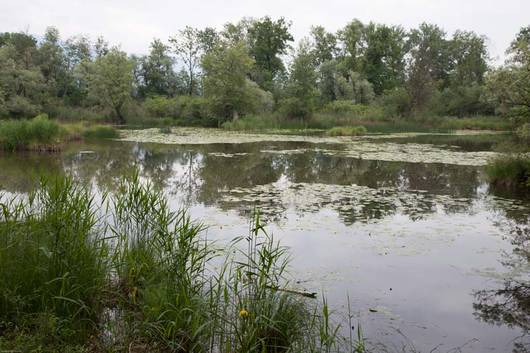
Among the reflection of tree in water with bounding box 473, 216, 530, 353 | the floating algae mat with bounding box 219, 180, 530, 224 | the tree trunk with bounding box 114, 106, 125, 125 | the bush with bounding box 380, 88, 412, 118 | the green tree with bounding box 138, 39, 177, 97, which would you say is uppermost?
the green tree with bounding box 138, 39, 177, 97

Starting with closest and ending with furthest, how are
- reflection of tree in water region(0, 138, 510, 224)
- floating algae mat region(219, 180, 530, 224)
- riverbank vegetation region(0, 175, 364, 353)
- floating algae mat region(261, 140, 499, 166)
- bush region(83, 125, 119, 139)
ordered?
riverbank vegetation region(0, 175, 364, 353) → floating algae mat region(219, 180, 530, 224) → reflection of tree in water region(0, 138, 510, 224) → floating algae mat region(261, 140, 499, 166) → bush region(83, 125, 119, 139)

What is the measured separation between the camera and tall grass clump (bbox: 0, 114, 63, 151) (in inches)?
651

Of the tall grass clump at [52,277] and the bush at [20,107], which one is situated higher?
the bush at [20,107]

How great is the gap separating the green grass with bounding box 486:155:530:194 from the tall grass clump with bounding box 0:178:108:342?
34.6 feet

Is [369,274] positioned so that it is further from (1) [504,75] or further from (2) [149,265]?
(1) [504,75]

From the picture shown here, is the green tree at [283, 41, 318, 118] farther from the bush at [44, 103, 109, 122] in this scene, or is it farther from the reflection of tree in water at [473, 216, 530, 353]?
the reflection of tree in water at [473, 216, 530, 353]

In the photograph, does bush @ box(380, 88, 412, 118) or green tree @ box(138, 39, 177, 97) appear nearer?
bush @ box(380, 88, 412, 118)

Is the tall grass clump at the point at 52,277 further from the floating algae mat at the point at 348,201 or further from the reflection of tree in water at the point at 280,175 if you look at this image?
the floating algae mat at the point at 348,201

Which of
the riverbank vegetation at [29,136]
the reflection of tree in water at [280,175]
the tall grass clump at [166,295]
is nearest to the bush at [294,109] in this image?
the reflection of tree in water at [280,175]

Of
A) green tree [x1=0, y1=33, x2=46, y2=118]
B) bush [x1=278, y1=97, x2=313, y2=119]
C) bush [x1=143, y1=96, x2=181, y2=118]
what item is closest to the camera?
green tree [x1=0, y1=33, x2=46, y2=118]

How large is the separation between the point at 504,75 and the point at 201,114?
30.3 meters

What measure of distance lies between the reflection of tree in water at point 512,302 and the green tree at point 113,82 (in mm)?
35277

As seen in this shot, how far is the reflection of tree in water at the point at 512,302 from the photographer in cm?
421

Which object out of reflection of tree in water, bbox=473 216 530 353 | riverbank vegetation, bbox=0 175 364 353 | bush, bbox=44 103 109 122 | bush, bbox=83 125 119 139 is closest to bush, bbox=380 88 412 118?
bush, bbox=83 125 119 139
